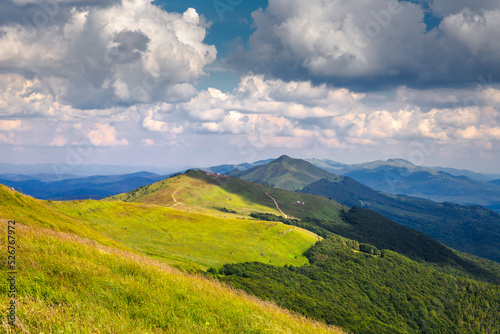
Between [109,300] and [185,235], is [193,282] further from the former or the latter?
[185,235]

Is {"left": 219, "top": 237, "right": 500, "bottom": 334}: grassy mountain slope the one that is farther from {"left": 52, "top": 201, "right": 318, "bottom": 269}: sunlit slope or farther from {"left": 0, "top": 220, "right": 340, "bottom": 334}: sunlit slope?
{"left": 0, "top": 220, "right": 340, "bottom": 334}: sunlit slope

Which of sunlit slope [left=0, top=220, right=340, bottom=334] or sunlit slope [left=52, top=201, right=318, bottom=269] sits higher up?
sunlit slope [left=0, top=220, right=340, bottom=334]

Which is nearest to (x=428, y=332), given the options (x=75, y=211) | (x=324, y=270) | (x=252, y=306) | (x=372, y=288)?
(x=372, y=288)

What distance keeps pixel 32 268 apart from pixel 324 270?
174m

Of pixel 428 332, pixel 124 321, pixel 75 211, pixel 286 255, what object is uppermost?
pixel 124 321

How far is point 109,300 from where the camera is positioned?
10.7m

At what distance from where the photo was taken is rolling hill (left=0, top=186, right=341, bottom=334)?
28.4 ft

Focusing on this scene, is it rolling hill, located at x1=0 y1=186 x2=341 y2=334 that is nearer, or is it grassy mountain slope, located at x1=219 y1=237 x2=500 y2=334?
rolling hill, located at x1=0 y1=186 x2=341 y2=334

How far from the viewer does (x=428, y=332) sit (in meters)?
143

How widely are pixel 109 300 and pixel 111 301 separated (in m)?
0.09

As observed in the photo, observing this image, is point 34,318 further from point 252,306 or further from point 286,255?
point 286,255

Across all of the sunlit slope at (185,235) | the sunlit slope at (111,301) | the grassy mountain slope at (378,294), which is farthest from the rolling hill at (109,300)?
the sunlit slope at (185,235)

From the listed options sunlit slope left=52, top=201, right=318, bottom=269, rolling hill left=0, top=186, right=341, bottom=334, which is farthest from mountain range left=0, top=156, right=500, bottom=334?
sunlit slope left=52, top=201, right=318, bottom=269

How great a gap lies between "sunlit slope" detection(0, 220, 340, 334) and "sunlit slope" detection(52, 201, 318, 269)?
9989 centimetres
